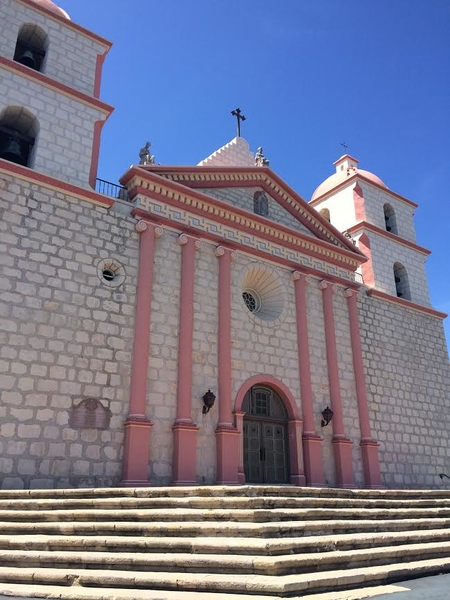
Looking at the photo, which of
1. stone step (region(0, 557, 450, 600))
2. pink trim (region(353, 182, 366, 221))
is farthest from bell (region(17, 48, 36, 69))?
pink trim (region(353, 182, 366, 221))

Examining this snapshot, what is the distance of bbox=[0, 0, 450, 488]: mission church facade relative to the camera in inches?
408

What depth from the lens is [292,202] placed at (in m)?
16.5

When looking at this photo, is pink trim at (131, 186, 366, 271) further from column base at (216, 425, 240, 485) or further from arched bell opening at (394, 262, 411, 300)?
column base at (216, 425, 240, 485)

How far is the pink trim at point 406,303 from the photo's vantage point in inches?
708

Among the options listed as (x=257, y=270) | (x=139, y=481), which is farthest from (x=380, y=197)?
(x=139, y=481)

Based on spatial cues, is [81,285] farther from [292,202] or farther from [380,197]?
[380,197]

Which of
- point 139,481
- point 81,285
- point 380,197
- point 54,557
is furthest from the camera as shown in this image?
point 380,197

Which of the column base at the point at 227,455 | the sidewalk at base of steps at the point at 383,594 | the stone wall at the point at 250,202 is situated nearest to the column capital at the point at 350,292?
the stone wall at the point at 250,202

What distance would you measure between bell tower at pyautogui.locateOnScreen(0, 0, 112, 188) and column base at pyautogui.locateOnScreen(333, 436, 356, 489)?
30.9ft

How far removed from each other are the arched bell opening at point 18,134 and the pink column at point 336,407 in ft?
29.8

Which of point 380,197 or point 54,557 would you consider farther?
point 380,197

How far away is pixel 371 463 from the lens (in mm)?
15086

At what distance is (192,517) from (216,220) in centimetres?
914

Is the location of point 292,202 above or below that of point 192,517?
above
